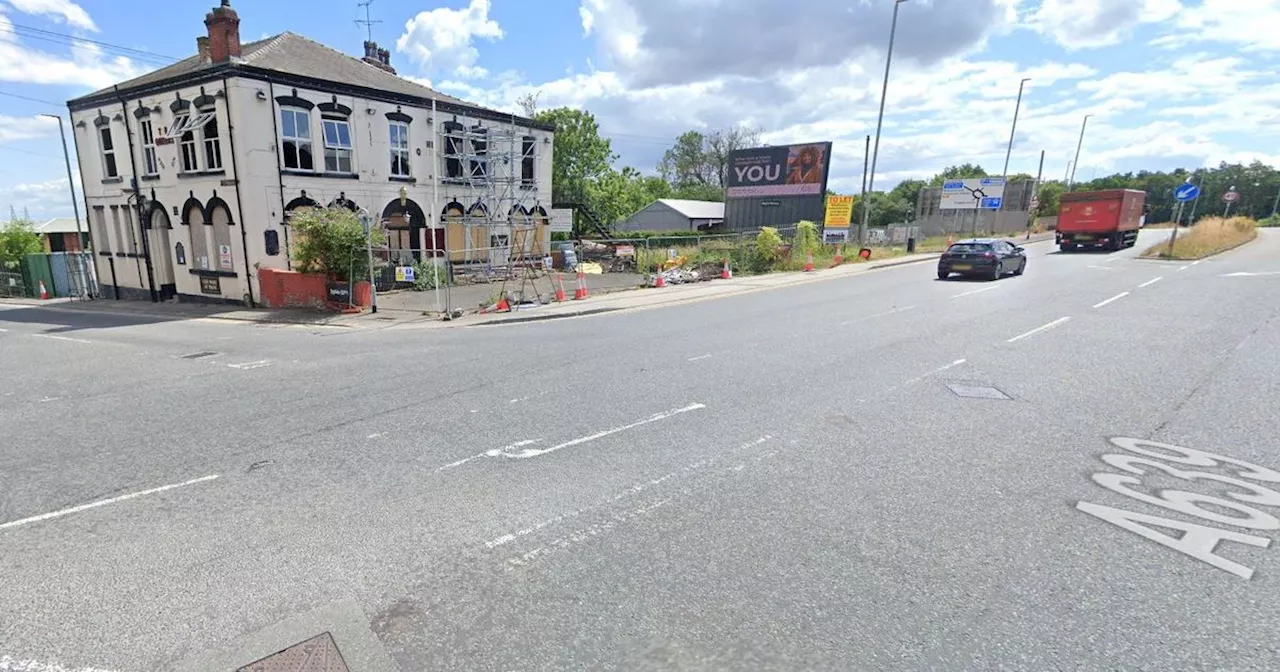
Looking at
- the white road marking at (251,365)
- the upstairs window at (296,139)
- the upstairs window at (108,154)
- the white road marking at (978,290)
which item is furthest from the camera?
the upstairs window at (108,154)

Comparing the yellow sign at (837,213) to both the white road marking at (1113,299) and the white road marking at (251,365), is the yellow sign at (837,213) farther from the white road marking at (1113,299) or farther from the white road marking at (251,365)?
the white road marking at (251,365)

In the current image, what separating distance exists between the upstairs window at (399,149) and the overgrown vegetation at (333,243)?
21.1 ft

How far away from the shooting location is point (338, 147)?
21.8 metres

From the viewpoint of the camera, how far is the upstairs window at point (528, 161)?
28344mm

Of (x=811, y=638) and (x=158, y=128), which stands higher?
(x=158, y=128)

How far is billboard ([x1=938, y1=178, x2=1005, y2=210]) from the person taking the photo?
1719 inches

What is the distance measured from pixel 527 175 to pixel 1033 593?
29736mm

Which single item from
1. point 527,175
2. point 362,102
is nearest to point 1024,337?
point 362,102

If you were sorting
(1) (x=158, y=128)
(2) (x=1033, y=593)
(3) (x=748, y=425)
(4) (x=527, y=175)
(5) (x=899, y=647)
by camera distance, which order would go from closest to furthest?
(5) (x=899, y=647) → (2) (x=1033, y=593) → (3) (x=748, y=425) → (1) (x=158, y=128) → (4) (x=527, y=175)

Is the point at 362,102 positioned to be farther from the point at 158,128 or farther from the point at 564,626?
the point at 564,626

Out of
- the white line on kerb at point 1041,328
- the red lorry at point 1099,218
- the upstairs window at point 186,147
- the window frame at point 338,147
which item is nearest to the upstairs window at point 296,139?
the window frame at point 338,147

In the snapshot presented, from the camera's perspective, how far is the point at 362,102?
22.3m

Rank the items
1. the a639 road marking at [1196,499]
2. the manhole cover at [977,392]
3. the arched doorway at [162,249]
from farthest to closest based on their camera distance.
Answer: the arched doorway at [162,249] < the manhole cover at [977,392] < the a639 road marking at [1196,499]

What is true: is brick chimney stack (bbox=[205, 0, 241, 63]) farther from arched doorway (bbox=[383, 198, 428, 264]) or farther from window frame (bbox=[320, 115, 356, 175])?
arched doorway (bbox=[383, 198, 428, 264])
